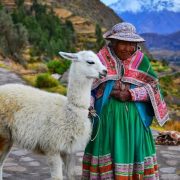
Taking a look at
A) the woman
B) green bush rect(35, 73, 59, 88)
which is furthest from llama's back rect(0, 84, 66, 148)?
green bush rect(35, 73, 59, 88)

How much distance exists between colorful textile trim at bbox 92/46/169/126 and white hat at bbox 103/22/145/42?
0.44 ft

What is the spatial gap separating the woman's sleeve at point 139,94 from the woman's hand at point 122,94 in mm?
34

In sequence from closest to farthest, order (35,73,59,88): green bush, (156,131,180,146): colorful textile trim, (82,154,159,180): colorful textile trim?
(82,154,159,180): colorful textile trim, (156,131,180,146): colorful textile trim, (35,73,59,88): green bush

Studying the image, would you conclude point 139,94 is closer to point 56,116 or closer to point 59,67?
point 56,116

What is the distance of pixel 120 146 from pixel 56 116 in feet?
1.88

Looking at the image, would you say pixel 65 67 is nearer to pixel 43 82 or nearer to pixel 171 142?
pixel 43 82

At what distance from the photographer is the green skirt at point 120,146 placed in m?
3.93

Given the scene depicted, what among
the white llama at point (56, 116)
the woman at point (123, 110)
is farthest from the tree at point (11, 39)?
the woman at point (123, 110)

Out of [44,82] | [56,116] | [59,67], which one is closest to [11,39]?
[59,67]

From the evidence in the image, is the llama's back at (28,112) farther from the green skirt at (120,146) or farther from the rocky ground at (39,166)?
the rocky ground at (39,166)

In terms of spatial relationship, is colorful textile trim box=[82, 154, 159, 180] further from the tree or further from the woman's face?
the tree

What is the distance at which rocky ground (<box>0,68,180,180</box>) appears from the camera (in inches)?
195

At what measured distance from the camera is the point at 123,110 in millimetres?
3928

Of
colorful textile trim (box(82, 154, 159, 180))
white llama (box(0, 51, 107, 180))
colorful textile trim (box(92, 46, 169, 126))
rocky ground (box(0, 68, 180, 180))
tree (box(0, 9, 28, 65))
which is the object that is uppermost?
colorful textile trim (box(92, 46, 169, 126))
